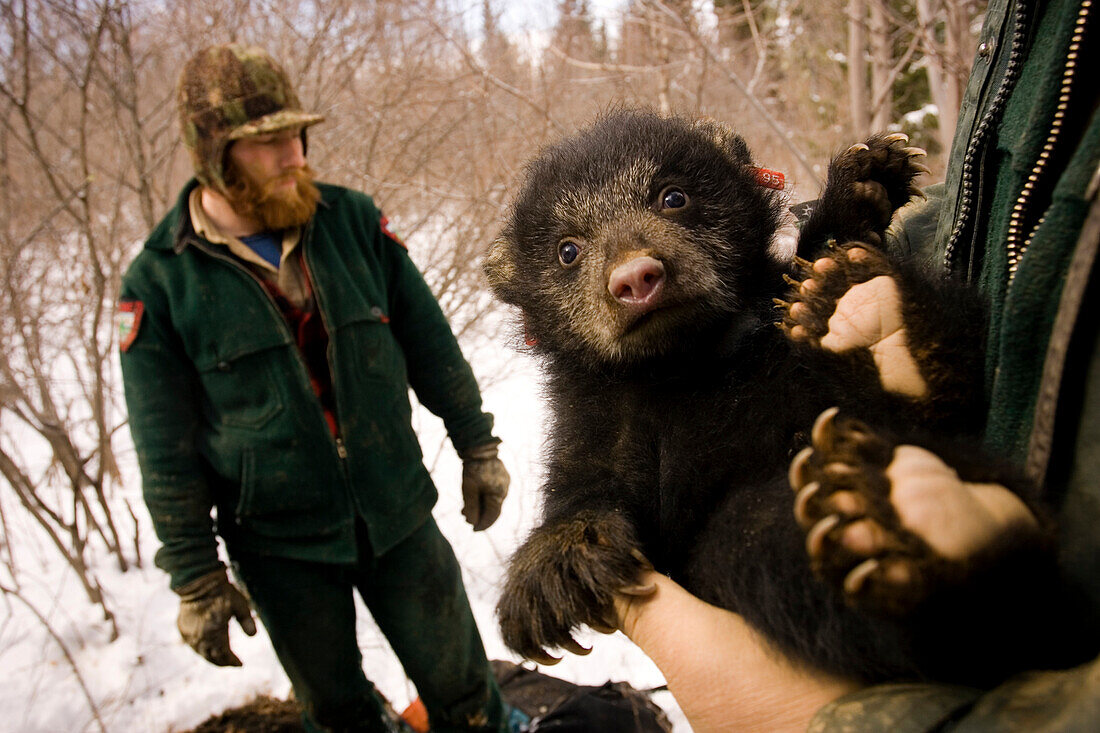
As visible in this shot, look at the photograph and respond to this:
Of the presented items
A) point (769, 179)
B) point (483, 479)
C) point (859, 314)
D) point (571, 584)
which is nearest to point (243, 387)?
point (483, 479)

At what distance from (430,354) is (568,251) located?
4.30 feet

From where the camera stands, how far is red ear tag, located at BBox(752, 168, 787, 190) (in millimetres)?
2216

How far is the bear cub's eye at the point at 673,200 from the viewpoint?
218 centimetres

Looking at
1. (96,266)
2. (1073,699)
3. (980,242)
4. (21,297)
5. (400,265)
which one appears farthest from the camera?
(21,297)

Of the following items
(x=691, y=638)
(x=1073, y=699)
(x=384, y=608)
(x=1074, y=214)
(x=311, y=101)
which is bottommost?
(x=384, y=608)

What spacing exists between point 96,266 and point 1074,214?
5.58 m

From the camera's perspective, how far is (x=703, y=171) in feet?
7.39

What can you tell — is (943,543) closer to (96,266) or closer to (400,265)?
(400,265)

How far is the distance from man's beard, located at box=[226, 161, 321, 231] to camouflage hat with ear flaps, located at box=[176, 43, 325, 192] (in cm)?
7

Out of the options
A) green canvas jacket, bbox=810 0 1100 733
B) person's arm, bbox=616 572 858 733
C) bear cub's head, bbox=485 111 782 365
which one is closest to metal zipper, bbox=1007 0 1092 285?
green canvas jacket, bbox=810 0 1100 733

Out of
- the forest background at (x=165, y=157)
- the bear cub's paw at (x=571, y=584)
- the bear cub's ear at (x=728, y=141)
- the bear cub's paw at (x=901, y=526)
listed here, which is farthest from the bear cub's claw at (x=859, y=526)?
the forest background at (x=165, y=157)

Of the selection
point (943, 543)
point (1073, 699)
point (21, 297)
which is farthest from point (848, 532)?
point (21, 297)

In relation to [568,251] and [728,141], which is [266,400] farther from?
[728,141]

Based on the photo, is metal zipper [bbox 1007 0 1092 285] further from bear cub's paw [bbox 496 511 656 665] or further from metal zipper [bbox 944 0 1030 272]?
bear cub's paw [bbox 496 511 656 665]
